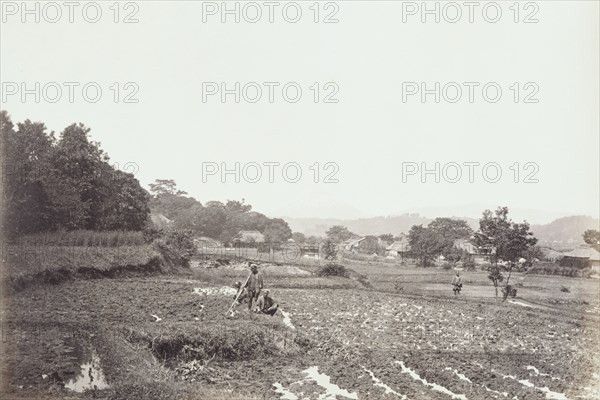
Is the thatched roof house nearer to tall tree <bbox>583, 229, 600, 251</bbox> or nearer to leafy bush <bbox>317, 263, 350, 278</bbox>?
leafy bush <bbox>317, 263, 350, 278</bbox>

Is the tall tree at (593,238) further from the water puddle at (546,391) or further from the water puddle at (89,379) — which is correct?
the water puddle at (89,379)

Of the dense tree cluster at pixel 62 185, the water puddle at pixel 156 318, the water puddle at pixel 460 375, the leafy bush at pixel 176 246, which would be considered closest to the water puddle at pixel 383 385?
the water puddle at pixel 460 375

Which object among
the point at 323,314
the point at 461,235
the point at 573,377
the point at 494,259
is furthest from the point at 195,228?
the point at 461,235

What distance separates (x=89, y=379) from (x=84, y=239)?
1705 cm

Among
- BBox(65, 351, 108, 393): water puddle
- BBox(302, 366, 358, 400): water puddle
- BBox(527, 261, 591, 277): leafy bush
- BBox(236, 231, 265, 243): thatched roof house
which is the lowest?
BBox(527, 261, 591, 277): leafy bush

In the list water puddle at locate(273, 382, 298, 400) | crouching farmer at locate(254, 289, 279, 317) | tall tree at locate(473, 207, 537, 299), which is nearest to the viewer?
water puddle at locate(273, 382, 298, 400)

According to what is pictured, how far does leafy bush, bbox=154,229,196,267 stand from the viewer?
30391 mm

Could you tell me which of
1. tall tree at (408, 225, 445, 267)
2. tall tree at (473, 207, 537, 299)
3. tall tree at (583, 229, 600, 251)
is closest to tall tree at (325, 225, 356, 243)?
tall tree at (408, 225, 445, 267)

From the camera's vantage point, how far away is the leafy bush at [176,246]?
30391 millimetres

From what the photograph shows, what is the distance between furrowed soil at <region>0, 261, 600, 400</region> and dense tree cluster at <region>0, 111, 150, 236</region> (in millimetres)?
4331

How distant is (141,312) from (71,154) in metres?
18.1

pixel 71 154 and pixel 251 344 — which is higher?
pixel 71 154

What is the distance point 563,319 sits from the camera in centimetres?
1961

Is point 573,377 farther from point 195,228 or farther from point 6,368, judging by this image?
point 195,228
